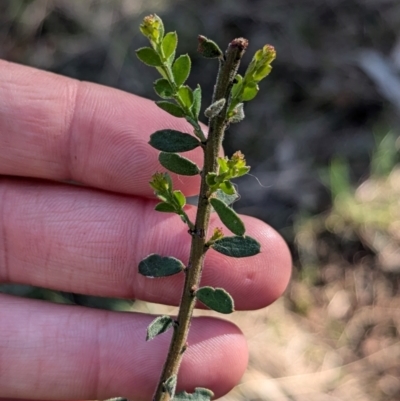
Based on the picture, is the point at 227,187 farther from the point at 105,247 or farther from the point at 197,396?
the point at 105,247

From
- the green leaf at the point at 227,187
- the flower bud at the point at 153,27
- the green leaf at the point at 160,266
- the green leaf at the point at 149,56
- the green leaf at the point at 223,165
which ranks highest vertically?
the flower bud at the point at 153,27

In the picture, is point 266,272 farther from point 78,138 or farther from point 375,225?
point 375,225

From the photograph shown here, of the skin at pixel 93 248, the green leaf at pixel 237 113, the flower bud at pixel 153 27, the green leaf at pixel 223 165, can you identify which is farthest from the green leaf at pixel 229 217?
the skin at pixel 93 248

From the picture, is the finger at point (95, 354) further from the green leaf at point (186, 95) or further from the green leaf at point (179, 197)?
the green leaf at point (186, 95)

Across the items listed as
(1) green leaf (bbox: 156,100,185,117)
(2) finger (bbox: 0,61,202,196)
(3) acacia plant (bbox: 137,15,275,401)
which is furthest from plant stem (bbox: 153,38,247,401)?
(2) finger (bbox: 0,61,202,196)

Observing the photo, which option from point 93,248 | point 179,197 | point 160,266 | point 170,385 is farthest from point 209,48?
point 93,248

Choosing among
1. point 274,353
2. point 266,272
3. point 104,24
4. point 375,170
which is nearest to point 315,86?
point 375,170

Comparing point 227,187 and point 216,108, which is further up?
point 216,108

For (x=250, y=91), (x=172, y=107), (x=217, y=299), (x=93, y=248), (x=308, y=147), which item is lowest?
(x=93, y=248)
